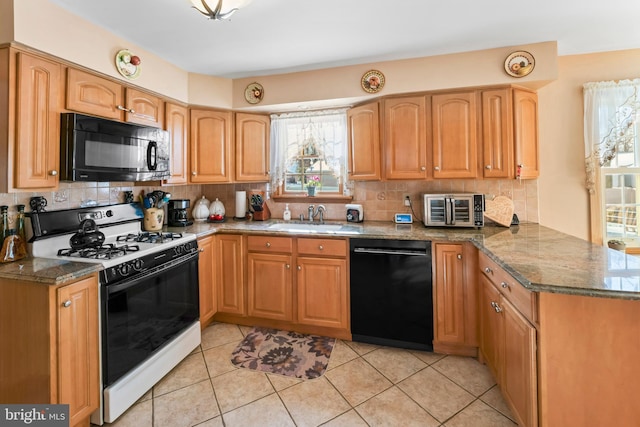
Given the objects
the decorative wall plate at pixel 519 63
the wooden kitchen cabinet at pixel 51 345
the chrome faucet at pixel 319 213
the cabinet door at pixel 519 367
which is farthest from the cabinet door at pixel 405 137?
the wooden kitchen cabinet at pixel 51 345

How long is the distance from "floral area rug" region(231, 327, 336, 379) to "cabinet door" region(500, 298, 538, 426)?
1180mm

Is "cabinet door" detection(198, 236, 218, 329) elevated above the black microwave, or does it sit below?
below

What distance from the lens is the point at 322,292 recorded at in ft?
8.68

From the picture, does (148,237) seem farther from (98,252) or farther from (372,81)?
(372,81)

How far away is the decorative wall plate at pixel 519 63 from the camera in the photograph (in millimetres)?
2434

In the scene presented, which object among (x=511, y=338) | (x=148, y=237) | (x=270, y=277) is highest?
(x=148, y=237)

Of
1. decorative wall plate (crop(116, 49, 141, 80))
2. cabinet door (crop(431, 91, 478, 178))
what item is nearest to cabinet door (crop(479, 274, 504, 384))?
cabinet door (crop(431, 91, 478, 178))

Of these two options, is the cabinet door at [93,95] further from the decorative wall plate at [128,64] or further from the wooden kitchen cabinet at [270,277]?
the wooden kitchen cabinet at [270,277]

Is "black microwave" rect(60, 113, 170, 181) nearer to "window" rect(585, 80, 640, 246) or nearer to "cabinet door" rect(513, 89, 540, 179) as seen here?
"cabinet door" rect(513, 89, 540, 179)

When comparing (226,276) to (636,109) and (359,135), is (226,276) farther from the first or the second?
(636,109)

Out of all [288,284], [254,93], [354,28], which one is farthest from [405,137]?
[288,284]

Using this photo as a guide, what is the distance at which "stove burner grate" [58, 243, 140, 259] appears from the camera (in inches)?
72.6

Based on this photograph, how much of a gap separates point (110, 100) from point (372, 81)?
6.91 feet

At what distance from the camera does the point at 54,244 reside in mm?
1987
